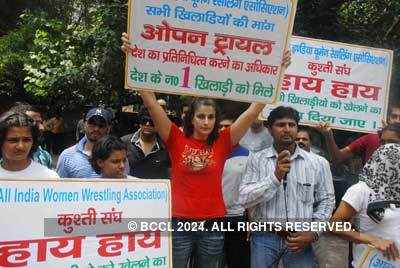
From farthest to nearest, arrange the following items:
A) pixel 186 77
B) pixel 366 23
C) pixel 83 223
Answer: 1. pixel 366 23
2. pixel 186 77
3. pixel 83 223

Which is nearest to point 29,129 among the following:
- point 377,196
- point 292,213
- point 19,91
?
point 292,213

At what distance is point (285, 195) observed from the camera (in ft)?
11.7

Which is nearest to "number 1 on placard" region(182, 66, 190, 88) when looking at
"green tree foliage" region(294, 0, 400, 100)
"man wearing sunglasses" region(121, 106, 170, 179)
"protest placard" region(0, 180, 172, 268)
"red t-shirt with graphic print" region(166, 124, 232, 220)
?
"red t-shirt with graphic print" region(166, 124, 232, 220)

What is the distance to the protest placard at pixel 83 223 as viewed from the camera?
290 centimetres

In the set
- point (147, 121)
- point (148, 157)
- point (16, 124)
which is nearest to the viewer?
point (16, 124)

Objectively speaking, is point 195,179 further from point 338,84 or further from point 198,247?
point 338,84

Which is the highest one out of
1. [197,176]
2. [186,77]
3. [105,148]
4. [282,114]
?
[186,77]

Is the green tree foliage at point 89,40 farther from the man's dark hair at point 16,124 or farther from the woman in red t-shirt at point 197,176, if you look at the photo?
the man's dark hair at point 16,124

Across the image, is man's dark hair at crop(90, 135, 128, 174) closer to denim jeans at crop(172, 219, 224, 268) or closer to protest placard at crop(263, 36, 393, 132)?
denim jeans at crop(172, 219, 224, 268)

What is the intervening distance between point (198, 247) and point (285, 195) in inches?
26.5

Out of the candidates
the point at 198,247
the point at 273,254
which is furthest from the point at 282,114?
the point at 198,247

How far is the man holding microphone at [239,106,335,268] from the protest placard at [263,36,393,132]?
89 centimetres

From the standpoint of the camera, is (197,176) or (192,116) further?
(192,116)

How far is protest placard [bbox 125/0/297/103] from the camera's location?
12.0 feet
